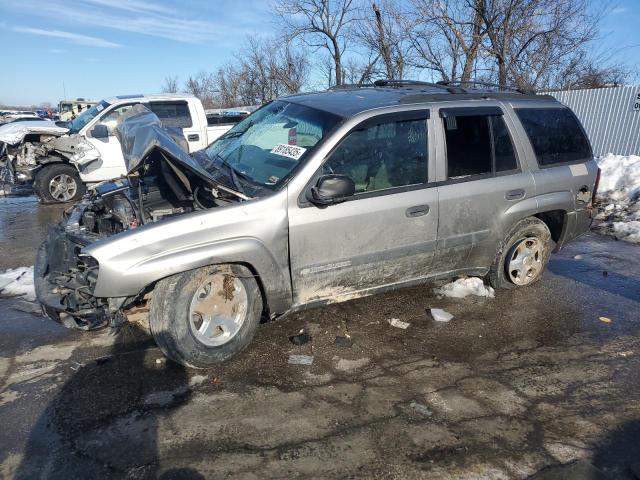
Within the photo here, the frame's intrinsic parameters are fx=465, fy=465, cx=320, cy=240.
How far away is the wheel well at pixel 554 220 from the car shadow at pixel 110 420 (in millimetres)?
3868

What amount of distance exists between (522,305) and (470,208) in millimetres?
1296

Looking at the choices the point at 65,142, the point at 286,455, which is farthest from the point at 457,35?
the point at 286,455

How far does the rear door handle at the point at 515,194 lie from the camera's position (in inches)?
170

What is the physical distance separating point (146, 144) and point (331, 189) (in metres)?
1.32

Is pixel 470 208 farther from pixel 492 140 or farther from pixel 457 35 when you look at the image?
pixel 457 35

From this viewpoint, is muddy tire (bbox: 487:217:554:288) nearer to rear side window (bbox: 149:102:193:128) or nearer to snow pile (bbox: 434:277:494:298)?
snow pile (bbox: 434:277:494:298)

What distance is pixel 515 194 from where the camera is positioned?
436cm

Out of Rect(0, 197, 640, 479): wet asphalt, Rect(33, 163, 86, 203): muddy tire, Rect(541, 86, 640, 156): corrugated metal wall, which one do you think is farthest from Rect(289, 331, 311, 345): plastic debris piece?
Rect(541, 86, 640, 156): corrugated metal wall

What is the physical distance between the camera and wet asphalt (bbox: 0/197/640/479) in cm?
253

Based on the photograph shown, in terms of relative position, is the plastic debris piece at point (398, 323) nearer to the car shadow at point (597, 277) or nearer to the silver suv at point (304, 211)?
the silver suv at point (304, 211)

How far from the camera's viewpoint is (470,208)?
4109 millimetres

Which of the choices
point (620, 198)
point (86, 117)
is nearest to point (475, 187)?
point (620, 198)

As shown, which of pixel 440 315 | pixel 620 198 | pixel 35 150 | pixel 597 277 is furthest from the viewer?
pixel 35 150

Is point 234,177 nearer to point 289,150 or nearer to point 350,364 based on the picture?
point 289,150
